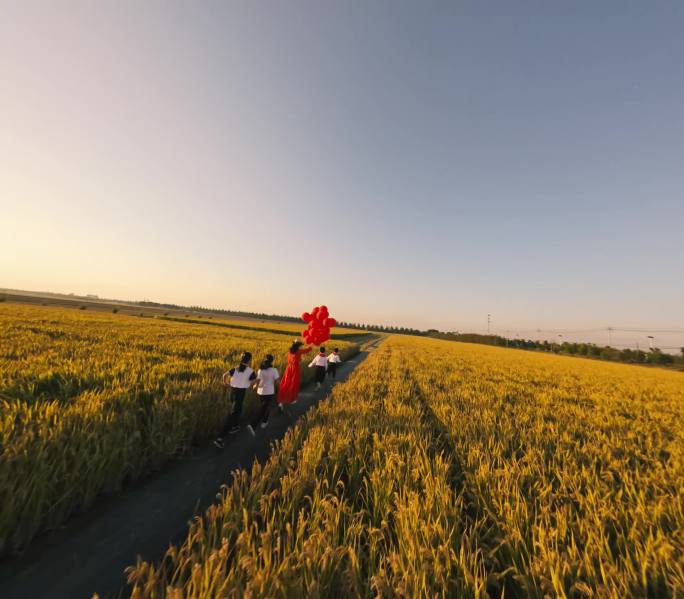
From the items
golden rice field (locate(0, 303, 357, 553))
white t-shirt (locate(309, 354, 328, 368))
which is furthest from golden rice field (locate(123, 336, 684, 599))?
white t-shirt (locate(309, 354, 328, 368))

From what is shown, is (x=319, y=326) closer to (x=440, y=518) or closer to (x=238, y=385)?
(x=238, y=385)

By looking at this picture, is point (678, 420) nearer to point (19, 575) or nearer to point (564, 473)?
point (564, 473)

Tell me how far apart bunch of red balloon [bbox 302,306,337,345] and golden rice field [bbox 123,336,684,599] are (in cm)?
509

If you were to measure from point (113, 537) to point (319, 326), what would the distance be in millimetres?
8736

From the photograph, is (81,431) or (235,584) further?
(81,431)

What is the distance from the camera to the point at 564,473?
11.2ft

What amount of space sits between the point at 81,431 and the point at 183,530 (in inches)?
74.9

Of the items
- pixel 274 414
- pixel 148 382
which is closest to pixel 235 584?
pixel 148 382

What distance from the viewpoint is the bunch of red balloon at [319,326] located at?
1130 centimetres

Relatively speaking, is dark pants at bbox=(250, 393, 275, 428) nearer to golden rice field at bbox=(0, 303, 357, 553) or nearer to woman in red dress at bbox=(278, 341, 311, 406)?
golden rice field at bbox=(0, 303, 357, 553)

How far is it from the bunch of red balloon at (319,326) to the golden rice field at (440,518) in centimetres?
509

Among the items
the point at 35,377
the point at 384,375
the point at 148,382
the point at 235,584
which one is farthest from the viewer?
the point at 384,375

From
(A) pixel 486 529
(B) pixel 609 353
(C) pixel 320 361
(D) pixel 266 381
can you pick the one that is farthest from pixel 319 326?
(B) pixel 609 353

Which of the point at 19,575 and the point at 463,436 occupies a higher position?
the point at 463,436
